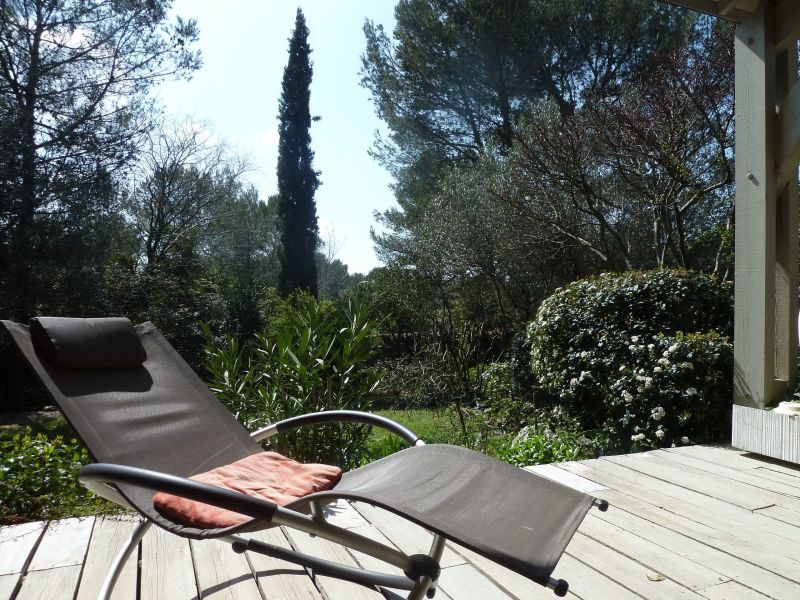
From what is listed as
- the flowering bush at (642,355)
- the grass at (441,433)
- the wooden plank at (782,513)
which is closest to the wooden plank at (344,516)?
the grass at (441,433)

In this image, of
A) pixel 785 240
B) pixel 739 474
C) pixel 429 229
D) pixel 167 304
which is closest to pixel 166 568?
pixel 739 474

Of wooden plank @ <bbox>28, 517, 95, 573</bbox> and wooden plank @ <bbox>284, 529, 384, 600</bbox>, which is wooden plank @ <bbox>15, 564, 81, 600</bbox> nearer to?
wooden plank @ <bbox>28, 517, 95, 573</bbox>

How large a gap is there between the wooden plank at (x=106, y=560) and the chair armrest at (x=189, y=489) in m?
0.55

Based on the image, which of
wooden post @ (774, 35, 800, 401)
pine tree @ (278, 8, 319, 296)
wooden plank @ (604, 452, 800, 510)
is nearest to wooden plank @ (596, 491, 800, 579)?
wooden plank @ (604, 452, 800, 510)

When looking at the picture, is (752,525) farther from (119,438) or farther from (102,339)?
(102,339)

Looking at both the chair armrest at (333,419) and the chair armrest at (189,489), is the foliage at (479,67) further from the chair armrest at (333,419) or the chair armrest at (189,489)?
the chair armrest at (189,489)

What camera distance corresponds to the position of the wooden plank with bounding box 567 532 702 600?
187 centimetres

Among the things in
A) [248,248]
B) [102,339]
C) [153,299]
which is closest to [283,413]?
[102,339]

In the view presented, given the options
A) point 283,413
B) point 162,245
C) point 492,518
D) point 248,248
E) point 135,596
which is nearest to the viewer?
point 492,518

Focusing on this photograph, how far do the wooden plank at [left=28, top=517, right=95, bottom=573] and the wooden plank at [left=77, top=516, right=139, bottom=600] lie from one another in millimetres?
29

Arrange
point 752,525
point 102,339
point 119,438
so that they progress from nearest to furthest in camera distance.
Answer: point 119,438, point 102,339, point 752,525

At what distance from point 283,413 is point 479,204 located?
7406 millimetres

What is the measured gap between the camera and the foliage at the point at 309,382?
146 inches

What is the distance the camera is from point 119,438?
198 centimetres
